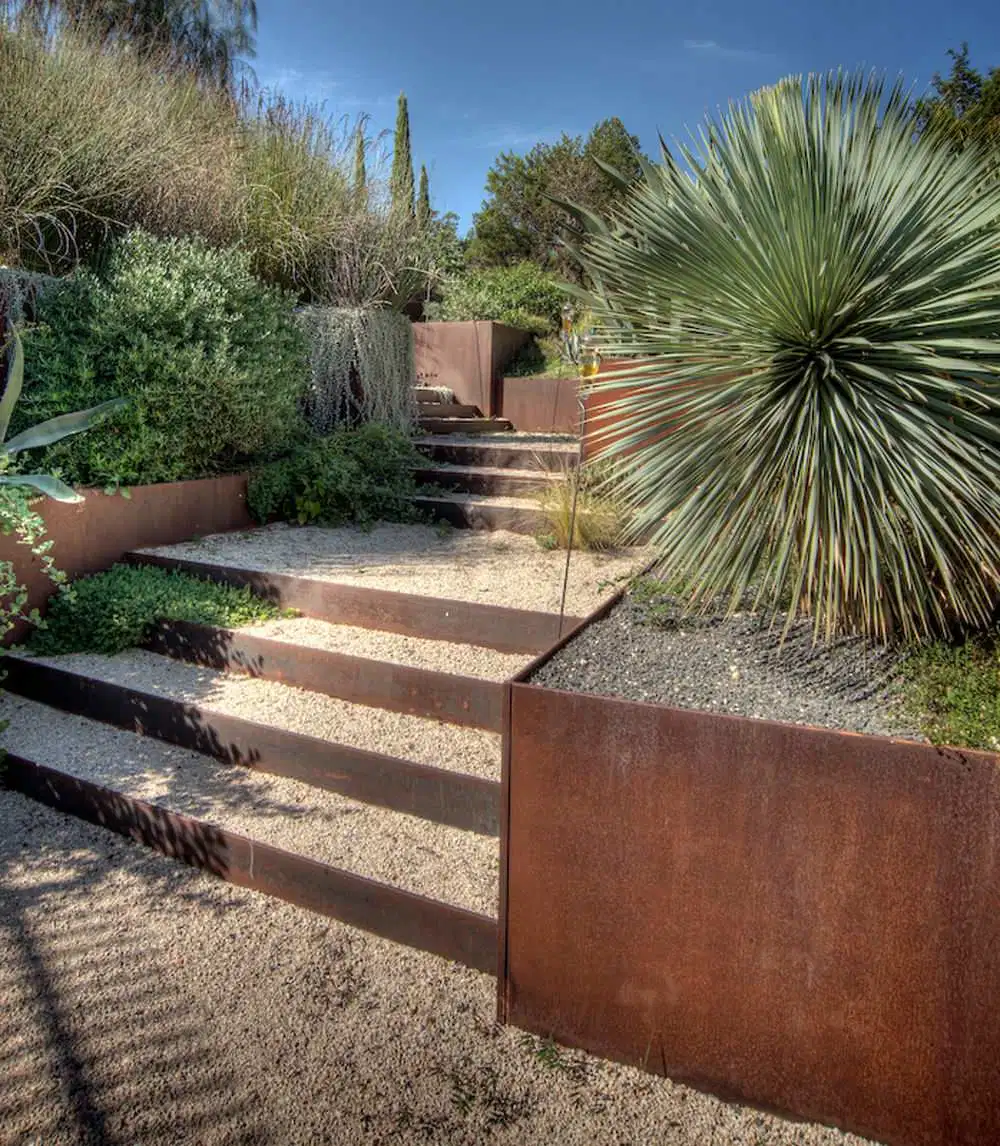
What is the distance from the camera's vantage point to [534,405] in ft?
26.6

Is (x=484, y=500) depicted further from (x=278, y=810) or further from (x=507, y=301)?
(x=507, y=301)

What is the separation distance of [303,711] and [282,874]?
75 centimetres

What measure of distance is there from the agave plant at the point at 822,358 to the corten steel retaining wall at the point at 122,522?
2761mm

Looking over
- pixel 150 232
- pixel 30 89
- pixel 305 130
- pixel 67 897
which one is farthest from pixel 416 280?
pixel 67 897

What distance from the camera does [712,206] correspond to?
2309mm

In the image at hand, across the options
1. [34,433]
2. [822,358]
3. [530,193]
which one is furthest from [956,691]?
[530,193]

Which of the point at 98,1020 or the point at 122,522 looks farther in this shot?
the point at 122,522

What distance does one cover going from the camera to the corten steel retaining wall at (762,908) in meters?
1.55

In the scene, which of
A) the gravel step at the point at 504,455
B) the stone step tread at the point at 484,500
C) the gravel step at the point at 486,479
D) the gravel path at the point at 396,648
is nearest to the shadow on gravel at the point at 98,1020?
the gravel path at the point at 396,648

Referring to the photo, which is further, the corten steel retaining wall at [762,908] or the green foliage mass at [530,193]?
the green foliage mass at [530,193]

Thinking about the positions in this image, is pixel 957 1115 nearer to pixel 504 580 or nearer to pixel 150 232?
pixel 504 580

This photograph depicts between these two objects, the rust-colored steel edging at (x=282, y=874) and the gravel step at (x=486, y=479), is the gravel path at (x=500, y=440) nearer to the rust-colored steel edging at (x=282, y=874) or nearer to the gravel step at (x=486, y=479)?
the gravel step at (x=486, y=479)

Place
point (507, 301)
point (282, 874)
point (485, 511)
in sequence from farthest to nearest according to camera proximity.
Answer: point (507, 301), point (485, 511), point (282, 874)

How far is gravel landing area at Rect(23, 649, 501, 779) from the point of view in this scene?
9.12 ft
